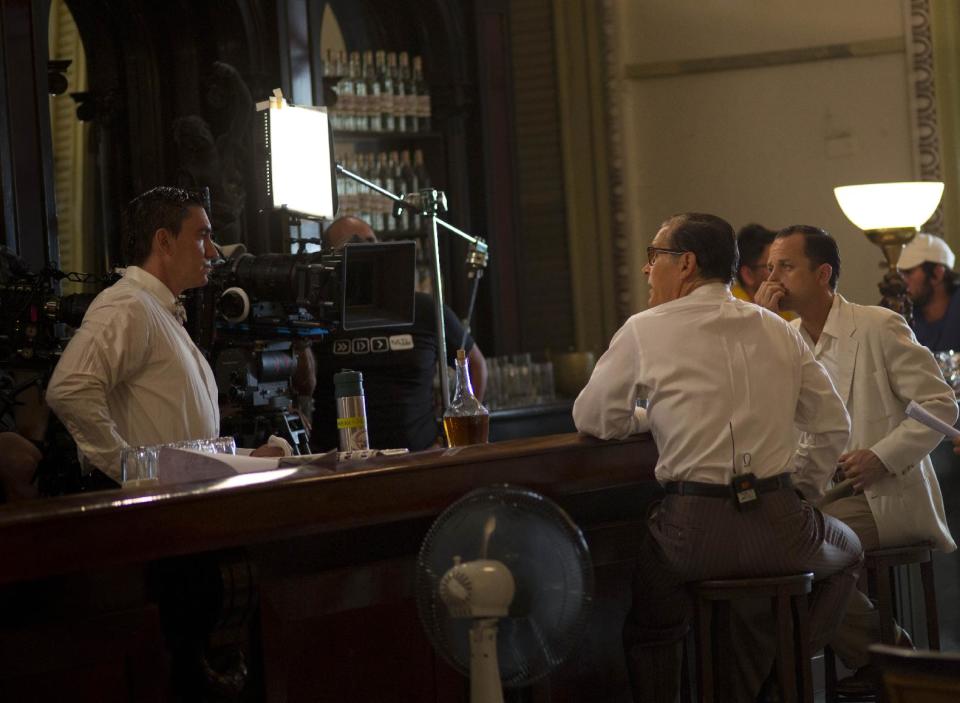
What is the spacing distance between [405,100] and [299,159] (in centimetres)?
210

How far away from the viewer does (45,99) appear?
13.4ft

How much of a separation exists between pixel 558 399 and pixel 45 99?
2648 mm

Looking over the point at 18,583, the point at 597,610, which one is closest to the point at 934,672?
the point at 18,583

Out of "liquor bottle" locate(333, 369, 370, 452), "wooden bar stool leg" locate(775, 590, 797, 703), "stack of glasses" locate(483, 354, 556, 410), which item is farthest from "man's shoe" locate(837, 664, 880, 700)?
"stack of glasses" locate(483, 354, 556, 410)

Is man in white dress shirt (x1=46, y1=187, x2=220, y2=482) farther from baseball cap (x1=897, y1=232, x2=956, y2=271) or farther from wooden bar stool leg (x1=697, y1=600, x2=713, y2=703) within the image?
baseball cap (x1=897, y1=232, x2=956, y2=271)

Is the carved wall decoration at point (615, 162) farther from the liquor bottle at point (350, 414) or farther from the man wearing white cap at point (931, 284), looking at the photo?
the liquor bottle at point (350, 414)

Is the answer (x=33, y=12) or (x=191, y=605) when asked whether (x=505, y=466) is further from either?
(x=33, y=12)

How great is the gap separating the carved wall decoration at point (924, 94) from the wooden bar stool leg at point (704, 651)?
4.06 metres

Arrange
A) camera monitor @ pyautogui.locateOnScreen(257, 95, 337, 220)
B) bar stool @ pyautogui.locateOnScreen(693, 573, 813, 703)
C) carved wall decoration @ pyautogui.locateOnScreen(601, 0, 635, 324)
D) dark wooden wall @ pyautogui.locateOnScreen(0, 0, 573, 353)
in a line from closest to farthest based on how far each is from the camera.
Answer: bar stool @ pyautogui.locateOnScreen(693, 573, 813, 703)
camera monitor @ pyautogui.locateOnScreen(257, 95, 337, 220)
dark wooden wall @ pyautogui.locateOnScreen(0, 0, 573, 353)
carved wall decoration @ pyautogui.locateOnScreen(601, 0, 635, 324)

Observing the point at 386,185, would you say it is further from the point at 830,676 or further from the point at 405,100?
the point at 830,676

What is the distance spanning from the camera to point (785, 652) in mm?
2656

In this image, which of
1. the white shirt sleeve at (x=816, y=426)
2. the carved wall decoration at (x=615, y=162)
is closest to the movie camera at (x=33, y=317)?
the white shirt sleeve at (x=816, y=426)

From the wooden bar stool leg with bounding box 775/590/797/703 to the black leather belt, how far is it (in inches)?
8.2

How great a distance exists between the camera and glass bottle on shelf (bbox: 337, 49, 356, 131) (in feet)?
18.2
